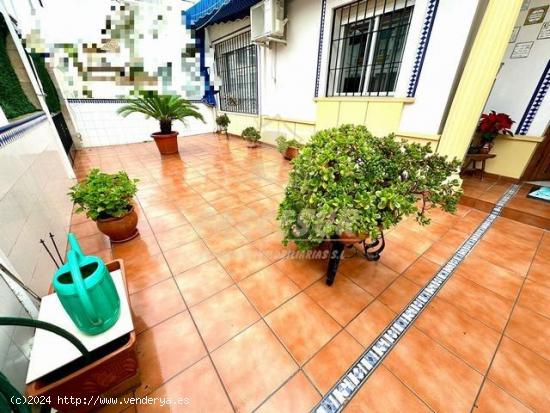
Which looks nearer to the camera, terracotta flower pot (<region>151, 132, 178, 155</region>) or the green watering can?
the green watering can

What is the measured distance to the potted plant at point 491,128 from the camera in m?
2.61

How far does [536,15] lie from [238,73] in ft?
17.0

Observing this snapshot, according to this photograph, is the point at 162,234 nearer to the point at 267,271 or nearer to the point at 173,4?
the point at 267,271

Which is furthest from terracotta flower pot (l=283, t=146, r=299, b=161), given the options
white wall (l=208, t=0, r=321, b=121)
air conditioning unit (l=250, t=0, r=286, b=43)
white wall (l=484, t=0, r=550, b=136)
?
white wall (l=484, t=0, r=550, b=136)

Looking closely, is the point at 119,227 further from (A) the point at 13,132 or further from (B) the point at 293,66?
(B) the point at 293,66

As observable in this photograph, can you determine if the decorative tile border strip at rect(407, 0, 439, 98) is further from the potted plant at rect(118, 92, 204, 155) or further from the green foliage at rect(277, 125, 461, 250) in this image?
the potted plant at rect(118, 92, 204, 155)

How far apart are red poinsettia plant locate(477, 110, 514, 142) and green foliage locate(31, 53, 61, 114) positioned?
21.5 ft

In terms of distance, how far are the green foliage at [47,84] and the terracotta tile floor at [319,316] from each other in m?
3.18

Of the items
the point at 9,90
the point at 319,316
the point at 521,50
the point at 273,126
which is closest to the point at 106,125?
the point at 9,90

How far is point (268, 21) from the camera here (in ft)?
12.3

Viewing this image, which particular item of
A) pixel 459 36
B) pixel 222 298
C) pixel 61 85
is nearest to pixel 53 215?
pixel 222 298

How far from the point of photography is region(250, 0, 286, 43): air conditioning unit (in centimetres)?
369

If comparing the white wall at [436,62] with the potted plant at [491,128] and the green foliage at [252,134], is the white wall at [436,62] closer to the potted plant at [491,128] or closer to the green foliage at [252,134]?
the potted plant at [491,128]

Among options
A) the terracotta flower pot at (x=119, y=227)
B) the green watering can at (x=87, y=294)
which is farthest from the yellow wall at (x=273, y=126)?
the green watering can at (x=87, y=294)
